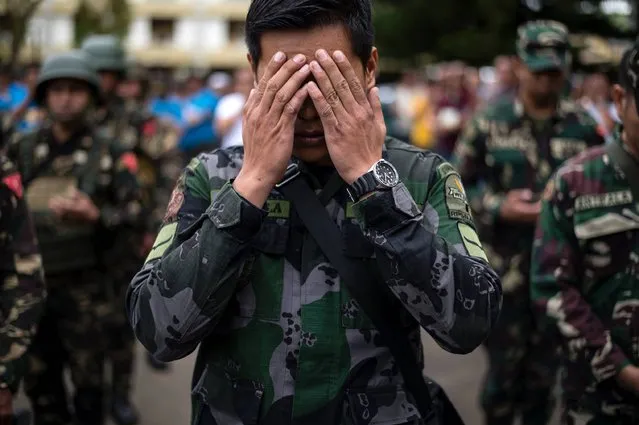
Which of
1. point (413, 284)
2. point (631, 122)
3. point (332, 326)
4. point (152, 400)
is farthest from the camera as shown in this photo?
point (152, 400)

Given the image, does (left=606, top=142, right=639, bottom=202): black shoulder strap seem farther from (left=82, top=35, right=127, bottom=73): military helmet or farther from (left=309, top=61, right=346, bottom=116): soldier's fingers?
(left=82, top=35, right=127, bottom=73): military helmet

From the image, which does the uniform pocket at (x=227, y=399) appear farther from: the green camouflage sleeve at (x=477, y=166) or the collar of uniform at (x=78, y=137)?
the green camouflage sleeve at (x=477, y=166)

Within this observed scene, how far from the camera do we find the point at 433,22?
22250mm

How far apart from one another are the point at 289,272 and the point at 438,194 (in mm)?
454

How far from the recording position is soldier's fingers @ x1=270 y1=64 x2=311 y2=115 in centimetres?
220

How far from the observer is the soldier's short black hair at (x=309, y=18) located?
7.40 ft

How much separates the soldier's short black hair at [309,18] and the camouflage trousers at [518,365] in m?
3.10

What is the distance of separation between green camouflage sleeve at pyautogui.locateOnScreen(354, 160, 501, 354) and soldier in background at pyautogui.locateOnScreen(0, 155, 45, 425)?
5.11 ft

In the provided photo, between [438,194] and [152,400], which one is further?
[152,400]

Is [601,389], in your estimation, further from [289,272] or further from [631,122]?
[289,272]

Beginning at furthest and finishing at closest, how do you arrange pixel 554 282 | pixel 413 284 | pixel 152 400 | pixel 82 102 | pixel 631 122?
pixel 152 400
pixel 82 102
pixel 554 282
pixel 631 122
pixel 413 284

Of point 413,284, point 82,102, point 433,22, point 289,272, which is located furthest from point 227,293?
point 433,22

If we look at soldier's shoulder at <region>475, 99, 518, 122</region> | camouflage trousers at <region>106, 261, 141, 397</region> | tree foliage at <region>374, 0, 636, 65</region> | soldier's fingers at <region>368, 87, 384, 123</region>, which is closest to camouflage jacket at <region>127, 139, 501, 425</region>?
soldier's fingers at <region>368, 87, 384, 123</region>

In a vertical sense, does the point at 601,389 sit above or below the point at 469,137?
below
